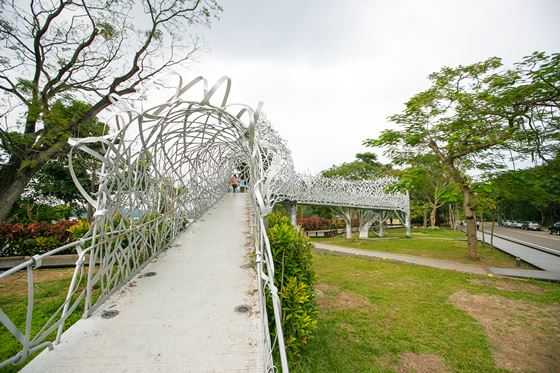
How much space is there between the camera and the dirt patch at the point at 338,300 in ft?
16.7

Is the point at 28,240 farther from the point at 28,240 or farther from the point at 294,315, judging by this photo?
the point at 294,315

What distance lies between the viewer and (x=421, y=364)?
3.35 metres

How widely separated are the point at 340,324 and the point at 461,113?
28.4ft

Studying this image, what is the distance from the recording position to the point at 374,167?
36.3 meters

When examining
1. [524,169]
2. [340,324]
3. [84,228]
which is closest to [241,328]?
[340,324]

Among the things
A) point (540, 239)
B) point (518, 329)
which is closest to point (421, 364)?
point (518, 329)

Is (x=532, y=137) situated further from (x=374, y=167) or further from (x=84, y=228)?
(x=374, y=167)

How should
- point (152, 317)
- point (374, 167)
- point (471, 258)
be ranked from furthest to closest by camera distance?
point (374, 167) < point (471, 258) < point (152, 317)

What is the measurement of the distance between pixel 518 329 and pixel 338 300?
3209 mm

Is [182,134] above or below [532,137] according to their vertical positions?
below

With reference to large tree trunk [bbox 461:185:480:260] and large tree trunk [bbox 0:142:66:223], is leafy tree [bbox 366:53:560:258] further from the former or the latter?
large tree trunk [bbox 0:142:66:223]

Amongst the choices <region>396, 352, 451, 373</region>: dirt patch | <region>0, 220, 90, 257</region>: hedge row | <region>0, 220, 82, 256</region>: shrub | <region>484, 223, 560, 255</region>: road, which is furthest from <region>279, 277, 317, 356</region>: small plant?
<region>484, 223, 560, 255</region>: road

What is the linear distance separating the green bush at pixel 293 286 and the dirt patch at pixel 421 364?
1.40 meters

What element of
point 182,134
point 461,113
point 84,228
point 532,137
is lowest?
point 84,228
